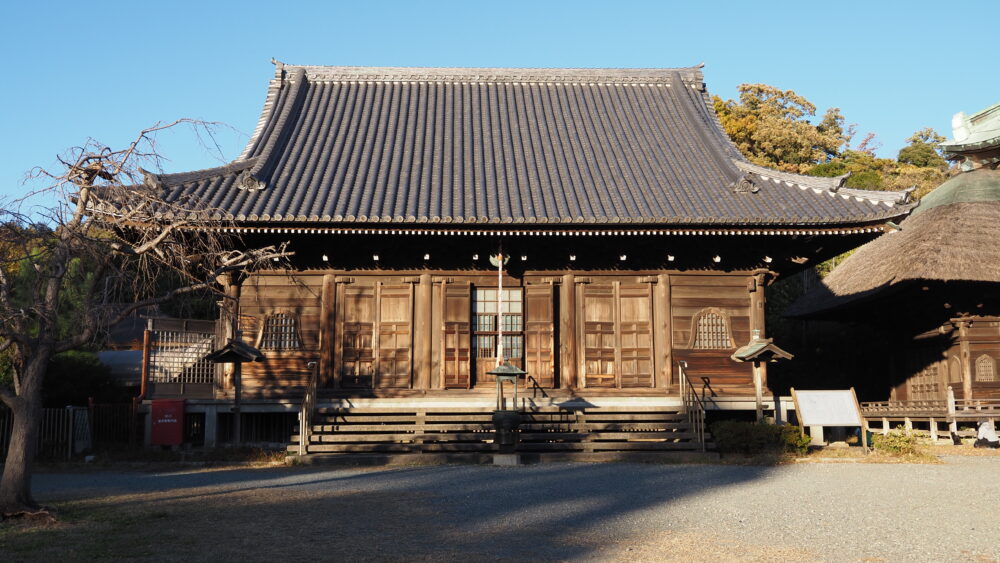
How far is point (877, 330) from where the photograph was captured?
90.5ft

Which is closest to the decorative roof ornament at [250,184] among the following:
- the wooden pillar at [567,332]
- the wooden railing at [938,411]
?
the wooden pillar at [567,332]

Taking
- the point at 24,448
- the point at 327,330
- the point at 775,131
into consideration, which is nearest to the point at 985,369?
the point at 327,330

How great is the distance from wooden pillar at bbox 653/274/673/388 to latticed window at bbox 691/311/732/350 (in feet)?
2.18

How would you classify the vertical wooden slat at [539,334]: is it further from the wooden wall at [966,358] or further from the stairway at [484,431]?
the wooden wall at [966,358]

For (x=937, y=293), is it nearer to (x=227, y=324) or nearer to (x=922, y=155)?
(x=227, y=324)

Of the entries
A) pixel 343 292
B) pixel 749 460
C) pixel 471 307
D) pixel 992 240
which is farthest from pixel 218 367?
pixel 992 240

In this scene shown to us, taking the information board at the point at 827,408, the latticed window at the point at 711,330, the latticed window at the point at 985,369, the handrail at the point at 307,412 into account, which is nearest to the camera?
the handrail at the point at 307,412

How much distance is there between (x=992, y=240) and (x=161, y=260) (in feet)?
68.4

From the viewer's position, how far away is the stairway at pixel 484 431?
15.2 meters

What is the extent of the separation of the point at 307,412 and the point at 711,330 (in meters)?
8.16

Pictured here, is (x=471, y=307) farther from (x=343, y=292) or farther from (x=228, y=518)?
(x=228, y=518)

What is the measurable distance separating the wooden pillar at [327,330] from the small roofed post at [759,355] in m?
7.84

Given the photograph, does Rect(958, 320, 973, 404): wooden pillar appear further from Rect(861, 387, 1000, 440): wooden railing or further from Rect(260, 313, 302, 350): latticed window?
Rect(260, 313, 302, 350): latticed window

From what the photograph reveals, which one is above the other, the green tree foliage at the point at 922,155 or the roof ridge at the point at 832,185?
the green tree foliage at the point at 922,155
